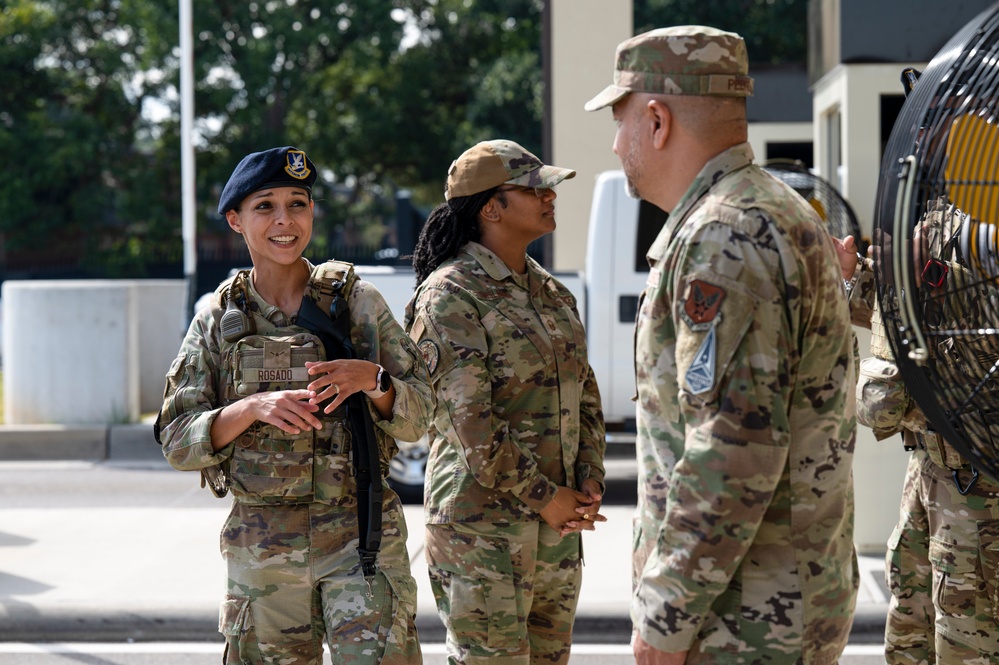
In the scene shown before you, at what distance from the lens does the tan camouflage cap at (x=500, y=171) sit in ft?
12.4

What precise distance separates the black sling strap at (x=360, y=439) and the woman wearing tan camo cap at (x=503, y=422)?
35cm

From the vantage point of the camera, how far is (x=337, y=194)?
1436 inches

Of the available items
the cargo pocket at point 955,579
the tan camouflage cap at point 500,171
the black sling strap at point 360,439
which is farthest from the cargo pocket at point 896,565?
the black sling strap at point 360,439

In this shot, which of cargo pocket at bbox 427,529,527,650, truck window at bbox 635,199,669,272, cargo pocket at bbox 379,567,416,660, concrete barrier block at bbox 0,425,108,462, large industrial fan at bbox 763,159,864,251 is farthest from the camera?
concrete barrier block at bbox 0,425,108,462

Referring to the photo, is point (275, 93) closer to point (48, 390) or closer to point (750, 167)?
point (48, 390)

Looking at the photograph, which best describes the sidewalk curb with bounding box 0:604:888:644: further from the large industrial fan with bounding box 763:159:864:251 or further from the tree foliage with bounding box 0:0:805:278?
the tree foliage with bounding box 0:0:805:278

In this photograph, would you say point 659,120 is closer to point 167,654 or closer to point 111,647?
point 167,654

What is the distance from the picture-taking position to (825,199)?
7480 millimetres

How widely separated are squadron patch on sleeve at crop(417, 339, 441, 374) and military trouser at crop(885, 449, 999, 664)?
1.70 meters

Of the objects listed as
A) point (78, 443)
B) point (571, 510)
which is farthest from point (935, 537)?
point (78, 443)

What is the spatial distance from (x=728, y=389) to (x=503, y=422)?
1.46m

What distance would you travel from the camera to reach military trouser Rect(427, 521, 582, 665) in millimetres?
3557

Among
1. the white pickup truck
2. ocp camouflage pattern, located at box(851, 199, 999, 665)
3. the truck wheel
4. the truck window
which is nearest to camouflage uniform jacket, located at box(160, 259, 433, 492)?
ocp camouflage pattern, located at box(851, 199, 999, 665)

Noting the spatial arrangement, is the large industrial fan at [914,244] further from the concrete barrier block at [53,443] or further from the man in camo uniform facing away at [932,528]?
the concrete barrier block at [53,443]
